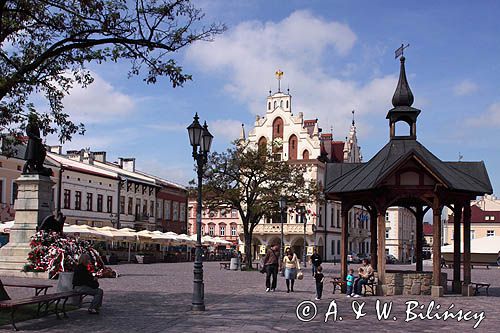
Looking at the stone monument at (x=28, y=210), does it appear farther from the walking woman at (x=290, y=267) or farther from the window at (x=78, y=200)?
the window at (x=78, y=200)

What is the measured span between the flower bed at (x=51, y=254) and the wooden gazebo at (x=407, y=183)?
10.1 meters

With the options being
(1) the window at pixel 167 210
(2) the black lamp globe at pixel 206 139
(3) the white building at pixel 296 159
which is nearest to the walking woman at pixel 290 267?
(2) the black lamp globe at pixel 206 139

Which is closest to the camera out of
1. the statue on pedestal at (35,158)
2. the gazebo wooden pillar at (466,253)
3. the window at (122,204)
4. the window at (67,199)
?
the gazebo wooden pillar at (466,253)

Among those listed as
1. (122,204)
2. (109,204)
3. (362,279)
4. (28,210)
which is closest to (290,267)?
(362,279)

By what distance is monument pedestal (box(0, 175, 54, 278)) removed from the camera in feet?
84.7

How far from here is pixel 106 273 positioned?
92.0ft

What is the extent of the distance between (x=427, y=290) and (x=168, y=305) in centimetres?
932

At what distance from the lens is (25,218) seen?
2617 centimetres

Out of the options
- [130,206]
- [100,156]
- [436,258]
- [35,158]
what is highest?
[100,156]

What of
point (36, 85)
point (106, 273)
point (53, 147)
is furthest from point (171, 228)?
point (36, 85)

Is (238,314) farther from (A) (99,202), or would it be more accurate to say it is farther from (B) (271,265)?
(A) (99,202)

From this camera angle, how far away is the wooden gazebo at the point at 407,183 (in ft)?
69.7

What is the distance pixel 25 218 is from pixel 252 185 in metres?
18.4

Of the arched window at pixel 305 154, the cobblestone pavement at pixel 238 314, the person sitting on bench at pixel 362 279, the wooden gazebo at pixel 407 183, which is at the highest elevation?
the arched window at pixel 305 154
